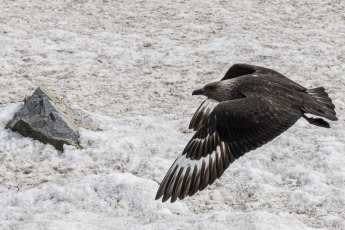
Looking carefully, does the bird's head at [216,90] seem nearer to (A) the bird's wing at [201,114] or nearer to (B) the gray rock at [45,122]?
(A) the bird's wing at [201,114]

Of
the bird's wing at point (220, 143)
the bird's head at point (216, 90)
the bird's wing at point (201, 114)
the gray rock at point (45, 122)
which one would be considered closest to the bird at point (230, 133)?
the bird's wing at point (220, 143)

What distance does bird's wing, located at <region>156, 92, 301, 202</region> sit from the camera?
5.00 m

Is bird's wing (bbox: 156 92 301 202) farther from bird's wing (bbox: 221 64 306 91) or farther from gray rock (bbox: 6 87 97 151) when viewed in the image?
gray rock (bbox: 6 87 97 151)

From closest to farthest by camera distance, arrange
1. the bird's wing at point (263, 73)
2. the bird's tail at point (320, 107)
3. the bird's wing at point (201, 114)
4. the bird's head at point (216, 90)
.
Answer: the bird's tail at point (320, 107) → the bird's wing at point (263, 73) → the bird's head at point (216, 90) → the bird's wing at point (201, 114)

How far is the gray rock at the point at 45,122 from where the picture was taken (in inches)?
267

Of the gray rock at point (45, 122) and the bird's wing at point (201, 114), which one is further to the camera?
the bird's wing at point (201, 114)

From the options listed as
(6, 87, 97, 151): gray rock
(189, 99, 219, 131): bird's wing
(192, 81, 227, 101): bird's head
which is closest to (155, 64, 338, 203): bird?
(192, 81, 227, 101): bird's head

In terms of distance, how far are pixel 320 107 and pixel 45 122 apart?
12.2 feet

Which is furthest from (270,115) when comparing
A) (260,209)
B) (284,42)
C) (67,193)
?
(284,42)

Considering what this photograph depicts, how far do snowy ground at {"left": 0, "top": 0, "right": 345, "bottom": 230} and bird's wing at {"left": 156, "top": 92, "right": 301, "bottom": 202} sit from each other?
0.58 meters

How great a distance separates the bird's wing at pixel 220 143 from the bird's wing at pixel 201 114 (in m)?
1.86

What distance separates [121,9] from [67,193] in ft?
24.7

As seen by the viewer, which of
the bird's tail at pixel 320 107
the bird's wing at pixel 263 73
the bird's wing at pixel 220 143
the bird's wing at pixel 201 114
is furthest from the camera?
the bird's wing at pixel 201 114

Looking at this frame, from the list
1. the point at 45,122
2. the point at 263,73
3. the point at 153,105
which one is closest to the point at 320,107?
the point at 263,73
